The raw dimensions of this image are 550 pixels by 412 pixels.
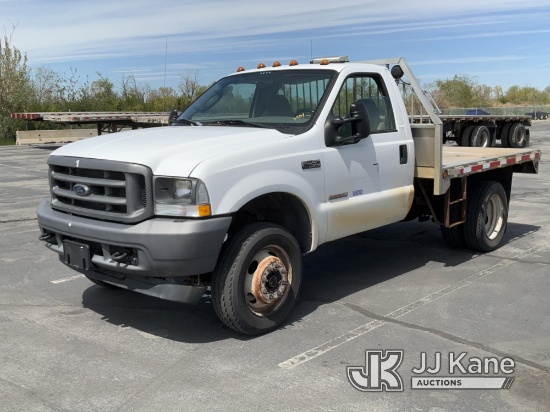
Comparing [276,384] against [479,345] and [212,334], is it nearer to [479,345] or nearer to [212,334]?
[212,334]

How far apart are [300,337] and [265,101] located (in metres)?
2.32

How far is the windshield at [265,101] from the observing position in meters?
5.76

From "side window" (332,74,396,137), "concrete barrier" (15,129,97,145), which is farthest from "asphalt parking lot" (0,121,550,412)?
"concrete barrier" (15,129,97,145)

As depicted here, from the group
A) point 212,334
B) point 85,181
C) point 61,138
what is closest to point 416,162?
point 212,334

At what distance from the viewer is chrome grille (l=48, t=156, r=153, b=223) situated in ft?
15.1

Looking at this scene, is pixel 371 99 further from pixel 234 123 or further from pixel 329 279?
pixel 329 279

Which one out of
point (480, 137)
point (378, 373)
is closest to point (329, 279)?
point (378, 373)

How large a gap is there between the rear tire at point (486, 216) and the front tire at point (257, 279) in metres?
3.04

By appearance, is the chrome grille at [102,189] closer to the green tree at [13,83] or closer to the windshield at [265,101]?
the windshield at [265,101]

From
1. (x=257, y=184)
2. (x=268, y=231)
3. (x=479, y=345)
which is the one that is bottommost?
(x=479, y=345)

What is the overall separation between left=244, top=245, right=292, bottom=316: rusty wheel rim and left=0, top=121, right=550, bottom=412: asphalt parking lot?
26 cm

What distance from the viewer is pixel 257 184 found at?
16.0ft

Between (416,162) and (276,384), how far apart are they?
3.35 m

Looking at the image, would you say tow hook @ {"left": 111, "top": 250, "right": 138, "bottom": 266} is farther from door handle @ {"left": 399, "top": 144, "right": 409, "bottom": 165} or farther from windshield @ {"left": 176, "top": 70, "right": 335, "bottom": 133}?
door handle @ {"left": 399, "top": 144, "right": 409, "bottom": 165}
